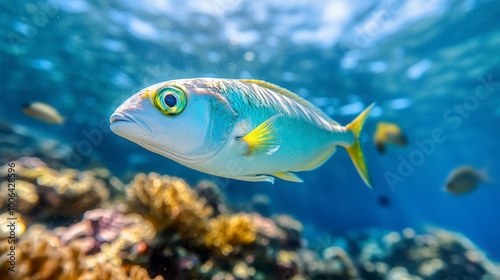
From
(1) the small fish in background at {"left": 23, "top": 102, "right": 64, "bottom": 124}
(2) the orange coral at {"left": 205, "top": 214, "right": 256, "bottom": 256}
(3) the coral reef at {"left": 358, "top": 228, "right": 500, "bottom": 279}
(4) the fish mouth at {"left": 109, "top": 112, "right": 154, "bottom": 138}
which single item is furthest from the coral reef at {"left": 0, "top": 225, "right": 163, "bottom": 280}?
(1) the small fish in background at {"left": 23, "top": 102, "right": 64, "bottom": 124}

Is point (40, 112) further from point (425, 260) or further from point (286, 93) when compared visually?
point (425, 260)

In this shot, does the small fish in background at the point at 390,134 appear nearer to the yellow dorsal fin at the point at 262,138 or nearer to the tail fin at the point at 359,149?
the tail fin at the point at 359,149

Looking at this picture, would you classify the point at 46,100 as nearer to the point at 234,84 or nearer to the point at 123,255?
the point at 123,255

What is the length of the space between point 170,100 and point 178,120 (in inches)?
5.2

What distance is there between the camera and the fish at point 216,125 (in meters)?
1.65

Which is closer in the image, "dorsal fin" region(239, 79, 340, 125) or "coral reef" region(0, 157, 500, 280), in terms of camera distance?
"dorsal fin" region(239, 79, 340, 125)

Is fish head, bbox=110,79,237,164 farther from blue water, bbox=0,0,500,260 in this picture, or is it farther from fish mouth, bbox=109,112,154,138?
blue water, bbox=0,0,500,260

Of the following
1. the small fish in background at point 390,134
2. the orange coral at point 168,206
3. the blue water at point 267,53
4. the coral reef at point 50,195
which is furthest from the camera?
the blue water at point 267,53

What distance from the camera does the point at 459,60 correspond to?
14.8 meters

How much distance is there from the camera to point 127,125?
1.57m

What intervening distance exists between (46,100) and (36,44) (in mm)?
8225

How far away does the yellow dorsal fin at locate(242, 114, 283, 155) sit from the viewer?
1786 mm

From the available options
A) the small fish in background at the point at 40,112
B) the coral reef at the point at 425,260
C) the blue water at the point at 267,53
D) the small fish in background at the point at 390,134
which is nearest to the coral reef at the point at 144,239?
the coral reef at the point at 425,260

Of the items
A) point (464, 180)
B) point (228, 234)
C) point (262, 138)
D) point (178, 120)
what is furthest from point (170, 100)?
point (464, 180)
